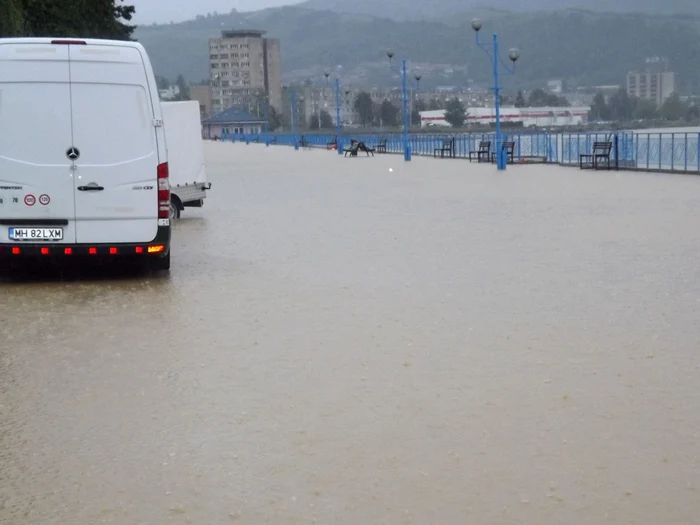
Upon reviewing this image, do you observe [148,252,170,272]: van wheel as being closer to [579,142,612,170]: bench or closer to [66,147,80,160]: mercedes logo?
[66,147,80,160]: mercedes logo

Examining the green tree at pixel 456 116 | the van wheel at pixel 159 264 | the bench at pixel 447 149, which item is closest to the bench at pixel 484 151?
the bench at pixel 447 149

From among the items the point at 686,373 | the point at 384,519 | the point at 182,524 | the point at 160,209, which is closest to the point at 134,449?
the point at 182,524

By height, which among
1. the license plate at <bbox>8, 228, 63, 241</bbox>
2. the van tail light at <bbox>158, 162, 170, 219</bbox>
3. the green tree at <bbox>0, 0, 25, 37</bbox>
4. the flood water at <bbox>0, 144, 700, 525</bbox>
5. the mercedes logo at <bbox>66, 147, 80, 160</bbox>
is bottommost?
the flood water at <bbox>0, 144, 700, 525</bbox>

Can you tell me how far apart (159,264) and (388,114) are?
6970 inches

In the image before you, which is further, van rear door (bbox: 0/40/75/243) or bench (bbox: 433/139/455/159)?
bench (bbox: 433/139/455/159)

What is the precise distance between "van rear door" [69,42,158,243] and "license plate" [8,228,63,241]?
0.70 ft

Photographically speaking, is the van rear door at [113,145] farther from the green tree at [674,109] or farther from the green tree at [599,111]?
the green tree at [599,111]

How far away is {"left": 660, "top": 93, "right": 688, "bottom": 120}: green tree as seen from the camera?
153 meters

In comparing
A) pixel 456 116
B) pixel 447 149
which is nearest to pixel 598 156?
pixel 447 149

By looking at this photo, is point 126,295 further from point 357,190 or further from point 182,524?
point 357,190

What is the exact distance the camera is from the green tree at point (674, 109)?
153 metres

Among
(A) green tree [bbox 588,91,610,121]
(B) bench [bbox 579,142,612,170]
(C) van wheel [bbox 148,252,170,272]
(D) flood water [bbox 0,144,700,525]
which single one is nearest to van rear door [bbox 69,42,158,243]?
(D) flood water [bbox 0,144,700,525]

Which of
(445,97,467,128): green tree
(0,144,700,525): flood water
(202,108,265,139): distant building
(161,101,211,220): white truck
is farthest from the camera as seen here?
(202,108,265,139): distant building

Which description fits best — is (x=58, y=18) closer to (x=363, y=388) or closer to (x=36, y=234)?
(x=36, y=234)
